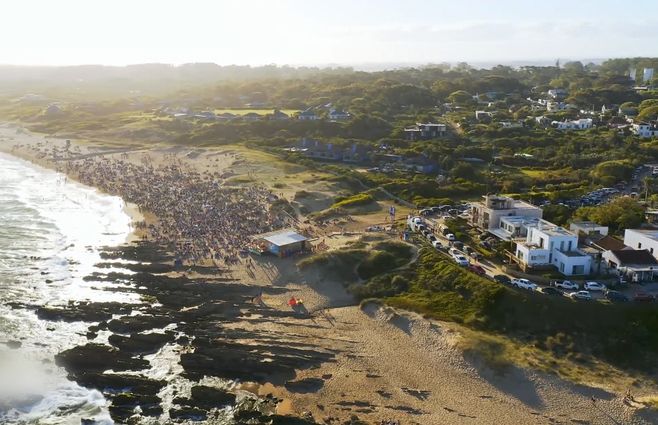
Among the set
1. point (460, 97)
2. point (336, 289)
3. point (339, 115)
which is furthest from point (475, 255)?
point (460, 97)

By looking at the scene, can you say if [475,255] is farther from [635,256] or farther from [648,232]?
[648,232]

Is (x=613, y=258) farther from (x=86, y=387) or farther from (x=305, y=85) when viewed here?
(x=305, y=85)

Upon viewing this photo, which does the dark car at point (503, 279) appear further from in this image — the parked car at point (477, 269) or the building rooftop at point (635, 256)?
the building rooftop at point (635, 256)

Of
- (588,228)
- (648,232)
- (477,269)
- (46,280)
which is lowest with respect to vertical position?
(46,280)

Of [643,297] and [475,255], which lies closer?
[643,297]

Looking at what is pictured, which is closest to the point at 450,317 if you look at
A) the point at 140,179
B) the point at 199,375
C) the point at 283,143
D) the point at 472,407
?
the point at 472,407

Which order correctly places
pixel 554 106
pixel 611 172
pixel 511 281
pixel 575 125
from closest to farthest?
pixel 511 281 < pixel 611 172 < pixel 575 125 < pixel 554 106
